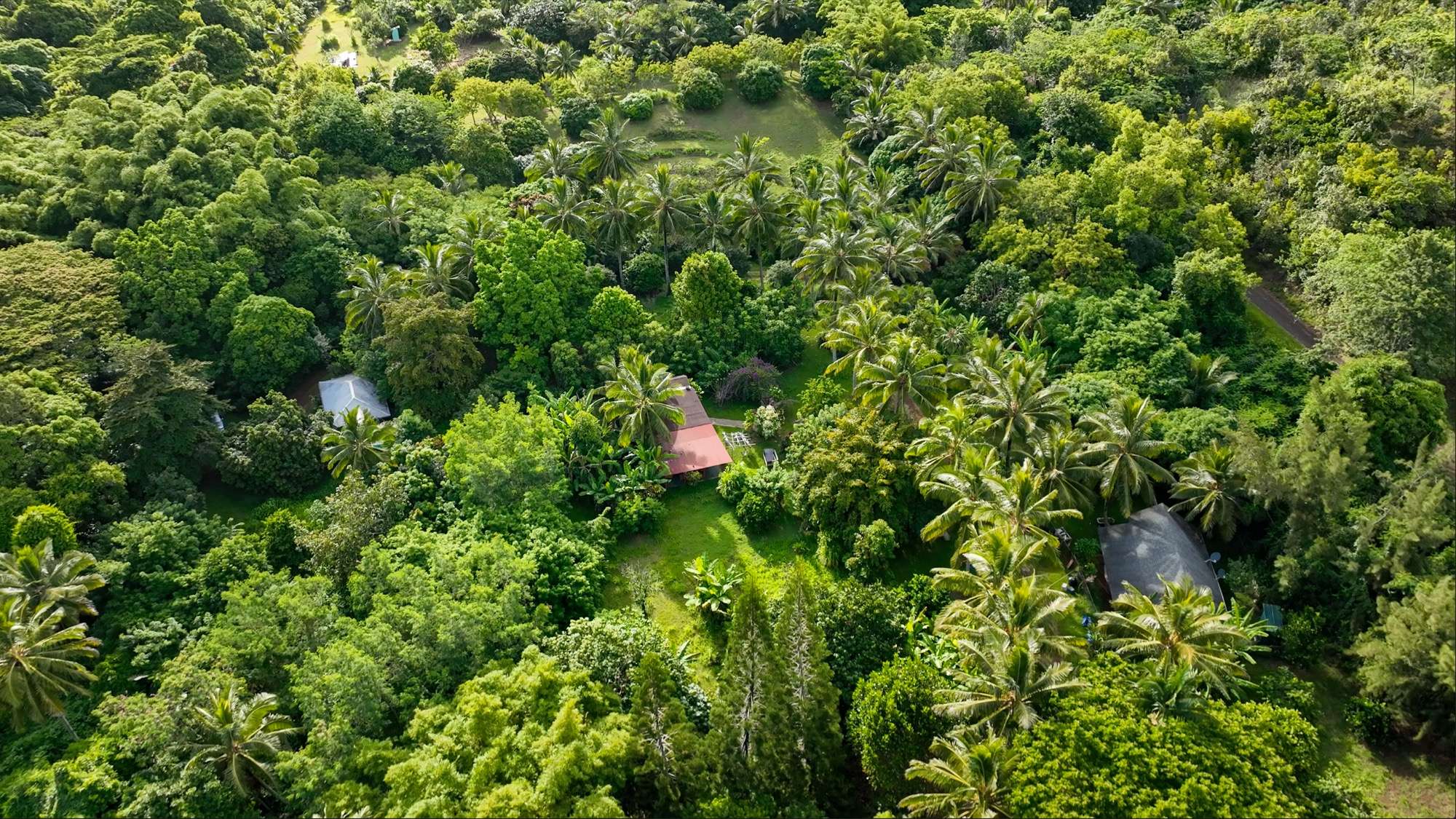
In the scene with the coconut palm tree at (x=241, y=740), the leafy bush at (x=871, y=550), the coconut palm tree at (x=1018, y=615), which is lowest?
the coconut palm tree at (x=241, y=740)

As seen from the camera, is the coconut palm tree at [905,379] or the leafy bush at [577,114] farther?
the leafy bush at [577,114]

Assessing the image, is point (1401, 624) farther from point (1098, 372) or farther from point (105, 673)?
point (105, 673)

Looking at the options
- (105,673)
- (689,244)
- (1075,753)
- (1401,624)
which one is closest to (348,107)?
(689,244)

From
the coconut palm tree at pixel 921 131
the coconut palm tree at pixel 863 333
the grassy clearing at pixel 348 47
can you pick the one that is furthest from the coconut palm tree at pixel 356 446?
the grassy clearing at pixel 348 47

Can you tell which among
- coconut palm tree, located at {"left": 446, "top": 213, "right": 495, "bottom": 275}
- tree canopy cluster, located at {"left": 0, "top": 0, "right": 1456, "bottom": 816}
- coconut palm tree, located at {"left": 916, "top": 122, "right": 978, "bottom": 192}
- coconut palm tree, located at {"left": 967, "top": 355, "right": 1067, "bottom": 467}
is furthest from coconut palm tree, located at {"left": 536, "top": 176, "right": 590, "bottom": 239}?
coconut palm tree, located at {"left": 967, "top": 355, "right": 1067, "bottom": 467}

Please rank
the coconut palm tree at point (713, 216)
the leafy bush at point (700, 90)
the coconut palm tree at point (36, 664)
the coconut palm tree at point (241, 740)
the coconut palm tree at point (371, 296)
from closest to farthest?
1. the coconut palm tree at point (241, 740)
2. the coconut palm tree at point (36, 664)
3. the coconut palm tree at point (371, 296)
4. the coconut palm tree at point (713, 216)
5. the leafy bush at point (700, 90)

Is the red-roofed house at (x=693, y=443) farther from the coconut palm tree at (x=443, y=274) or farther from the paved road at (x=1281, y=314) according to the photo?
A: the paved road at (x=1281, y=314)

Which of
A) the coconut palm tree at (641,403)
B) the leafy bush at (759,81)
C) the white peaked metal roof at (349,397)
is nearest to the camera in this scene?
the coconut palm tree at (641,403)
